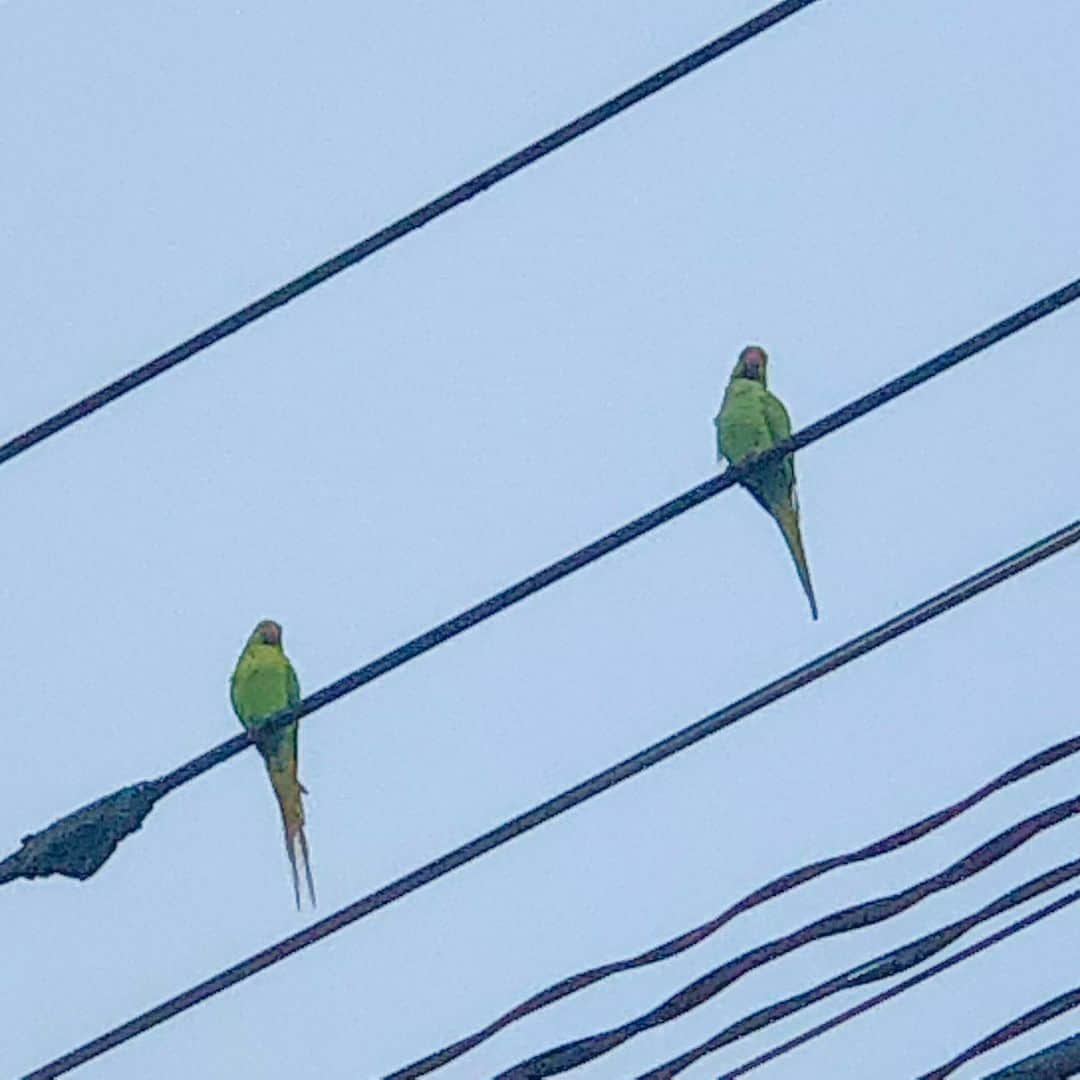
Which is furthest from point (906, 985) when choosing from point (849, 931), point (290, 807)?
point (290, 807)

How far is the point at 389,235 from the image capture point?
410 centimetres

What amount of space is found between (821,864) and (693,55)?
1.13 meters

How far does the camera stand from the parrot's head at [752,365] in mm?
8430

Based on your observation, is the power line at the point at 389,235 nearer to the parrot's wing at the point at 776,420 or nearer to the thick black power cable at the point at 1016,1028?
the thick black power cable at the point at 1016,1028

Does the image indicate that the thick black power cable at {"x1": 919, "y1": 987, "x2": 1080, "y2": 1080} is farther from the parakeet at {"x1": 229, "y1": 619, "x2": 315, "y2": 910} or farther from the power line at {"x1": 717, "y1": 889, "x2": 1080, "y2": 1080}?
the parakeet at {"x1": 229, "y1": 619, "x2": 315, "y2": 910}

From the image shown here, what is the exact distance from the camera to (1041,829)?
380 cm

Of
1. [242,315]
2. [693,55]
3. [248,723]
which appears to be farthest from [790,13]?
[248,723]

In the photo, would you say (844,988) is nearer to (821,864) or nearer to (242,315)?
→ (821,864)

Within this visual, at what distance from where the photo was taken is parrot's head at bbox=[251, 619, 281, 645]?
8750 mm

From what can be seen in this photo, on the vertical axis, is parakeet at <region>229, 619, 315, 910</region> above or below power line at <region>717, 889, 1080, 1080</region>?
above

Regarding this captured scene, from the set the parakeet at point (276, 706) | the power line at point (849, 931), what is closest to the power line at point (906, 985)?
the power line at point (849, 931)

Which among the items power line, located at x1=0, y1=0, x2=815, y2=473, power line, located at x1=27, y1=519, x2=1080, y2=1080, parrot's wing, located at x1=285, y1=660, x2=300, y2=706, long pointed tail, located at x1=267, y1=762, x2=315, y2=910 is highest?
parrot's wing, located at x1=285, y1=660, x2=300, y2=706

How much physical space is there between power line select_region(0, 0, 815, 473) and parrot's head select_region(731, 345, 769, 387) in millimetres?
4316

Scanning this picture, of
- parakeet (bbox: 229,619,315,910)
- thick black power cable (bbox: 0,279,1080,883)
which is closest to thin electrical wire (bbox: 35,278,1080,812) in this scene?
thick black power cable (bbox: 0,279,1080,883)
